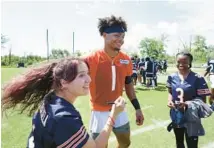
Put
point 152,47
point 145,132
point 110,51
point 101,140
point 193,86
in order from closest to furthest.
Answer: point 101,140 → point 110,51 → point 193,86 → point 145,132 → point 152,47

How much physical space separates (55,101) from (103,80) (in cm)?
183

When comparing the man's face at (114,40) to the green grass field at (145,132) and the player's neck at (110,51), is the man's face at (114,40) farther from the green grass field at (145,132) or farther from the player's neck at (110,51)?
the green grass field at (145,132)

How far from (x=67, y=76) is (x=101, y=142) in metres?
0.53

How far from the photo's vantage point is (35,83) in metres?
2.45

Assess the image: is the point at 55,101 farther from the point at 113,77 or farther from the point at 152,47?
the point at 152,47

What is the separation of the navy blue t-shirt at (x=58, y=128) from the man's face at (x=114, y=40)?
1983 millimetres

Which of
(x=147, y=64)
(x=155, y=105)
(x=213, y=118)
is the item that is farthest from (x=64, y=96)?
(x=147, y=64)

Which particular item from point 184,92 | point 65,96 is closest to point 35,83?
point 65,96

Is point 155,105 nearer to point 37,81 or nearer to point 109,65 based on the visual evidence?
point 109,65

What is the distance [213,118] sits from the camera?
895 cm

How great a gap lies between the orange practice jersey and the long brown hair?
1.55m

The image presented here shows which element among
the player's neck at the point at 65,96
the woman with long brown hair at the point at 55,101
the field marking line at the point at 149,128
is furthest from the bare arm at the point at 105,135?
the field marking line at the point at 149,128

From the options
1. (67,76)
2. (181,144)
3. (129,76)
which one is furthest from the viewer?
(181,144)

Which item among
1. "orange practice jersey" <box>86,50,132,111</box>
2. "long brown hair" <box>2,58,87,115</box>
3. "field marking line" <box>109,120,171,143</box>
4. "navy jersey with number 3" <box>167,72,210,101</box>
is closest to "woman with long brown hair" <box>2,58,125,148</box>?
"long brown hair" <box>2,58,87,115</box>
